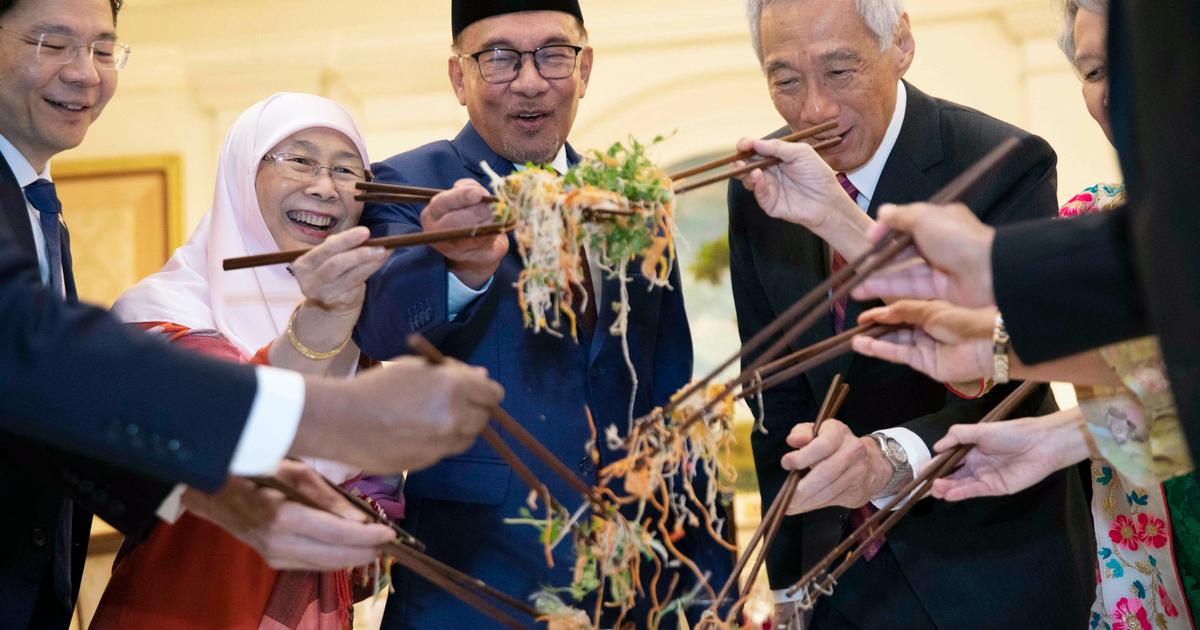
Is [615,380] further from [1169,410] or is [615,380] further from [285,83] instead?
[285,83]

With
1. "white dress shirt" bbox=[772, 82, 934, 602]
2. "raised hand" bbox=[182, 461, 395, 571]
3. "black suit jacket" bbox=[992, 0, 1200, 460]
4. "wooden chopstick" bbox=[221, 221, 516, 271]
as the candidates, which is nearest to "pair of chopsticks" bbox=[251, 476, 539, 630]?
"raised hand" bbox=[182, 461, 395, 571]

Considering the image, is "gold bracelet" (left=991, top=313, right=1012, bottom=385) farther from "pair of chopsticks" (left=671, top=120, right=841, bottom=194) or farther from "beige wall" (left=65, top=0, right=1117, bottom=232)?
"beige wall" (left=65, top=0, right=1117, bottom=232)

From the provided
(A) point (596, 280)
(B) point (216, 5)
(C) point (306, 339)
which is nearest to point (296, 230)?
(C) point (306, 339)

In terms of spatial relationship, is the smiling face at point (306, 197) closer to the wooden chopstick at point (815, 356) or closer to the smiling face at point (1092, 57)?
the wooden chopstick at point (815, 356)

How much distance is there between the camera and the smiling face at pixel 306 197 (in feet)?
8.93

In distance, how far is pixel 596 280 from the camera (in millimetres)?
2578

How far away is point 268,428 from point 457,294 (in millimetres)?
736

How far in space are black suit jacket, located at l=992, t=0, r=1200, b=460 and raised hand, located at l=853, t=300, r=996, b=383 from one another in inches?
18.5

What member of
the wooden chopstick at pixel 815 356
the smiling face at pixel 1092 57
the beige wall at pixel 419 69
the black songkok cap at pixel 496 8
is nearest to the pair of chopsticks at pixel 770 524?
the wooden chopstick at pixel 815 356

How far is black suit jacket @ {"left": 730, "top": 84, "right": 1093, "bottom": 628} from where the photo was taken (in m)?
2.54

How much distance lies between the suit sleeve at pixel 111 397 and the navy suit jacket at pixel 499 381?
0.71 m

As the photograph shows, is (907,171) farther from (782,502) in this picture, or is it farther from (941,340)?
(782,502)

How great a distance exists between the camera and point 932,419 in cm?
256

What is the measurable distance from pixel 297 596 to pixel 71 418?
1.03 metres
